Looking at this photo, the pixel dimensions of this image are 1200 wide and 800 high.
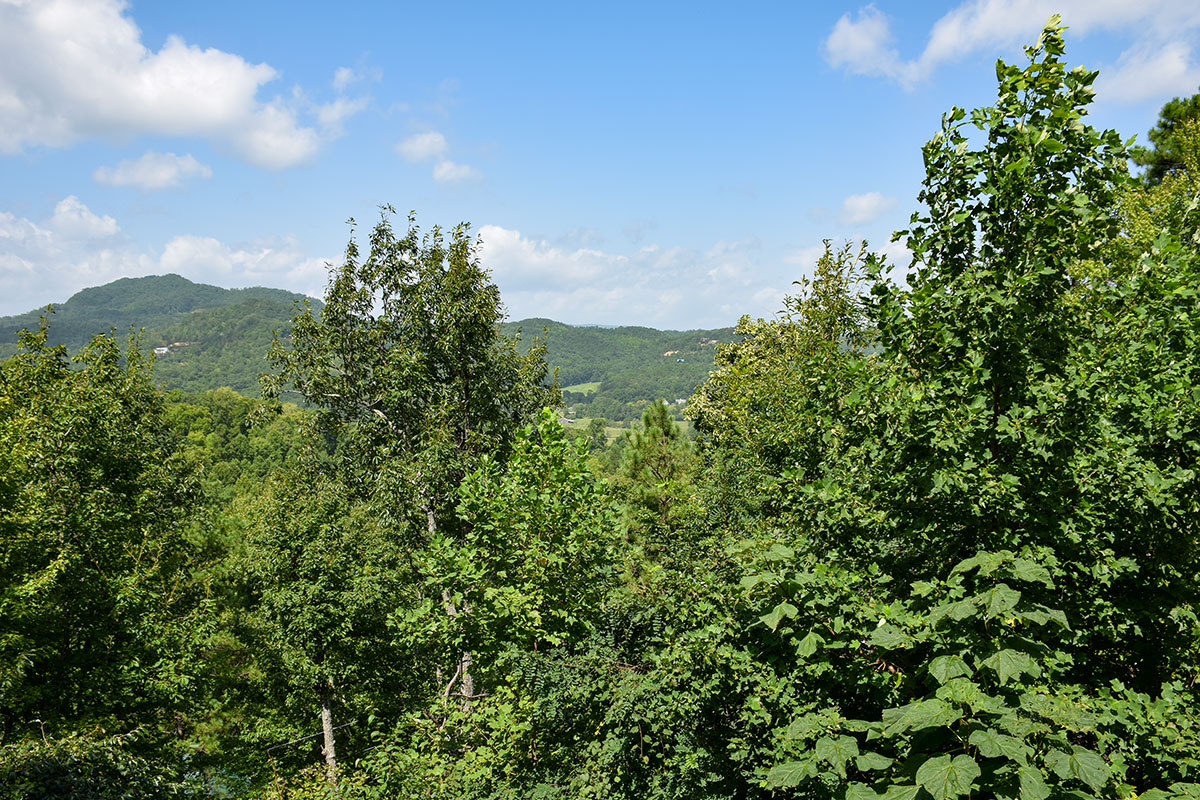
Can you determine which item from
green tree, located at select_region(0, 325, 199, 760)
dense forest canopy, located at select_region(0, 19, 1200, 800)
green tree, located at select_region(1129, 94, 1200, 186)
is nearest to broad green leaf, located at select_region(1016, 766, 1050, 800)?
dense forest canopy, located at select_region(0, 19, 1200, 800)

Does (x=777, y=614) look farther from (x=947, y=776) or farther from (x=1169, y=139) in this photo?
(x=1169, y=139)

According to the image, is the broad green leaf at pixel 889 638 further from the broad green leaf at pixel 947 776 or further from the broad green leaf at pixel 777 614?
the broad green leaf at pixel 947 776

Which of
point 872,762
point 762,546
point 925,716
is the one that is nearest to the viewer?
point 925,716

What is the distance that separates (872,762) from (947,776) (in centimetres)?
50

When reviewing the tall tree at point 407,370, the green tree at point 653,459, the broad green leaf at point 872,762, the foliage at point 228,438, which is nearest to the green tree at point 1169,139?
the green tree at point 653,459

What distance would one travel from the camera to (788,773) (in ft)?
10.6

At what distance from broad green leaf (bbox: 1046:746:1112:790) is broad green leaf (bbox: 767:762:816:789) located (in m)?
1.06

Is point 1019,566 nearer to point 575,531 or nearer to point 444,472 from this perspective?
point 575,531

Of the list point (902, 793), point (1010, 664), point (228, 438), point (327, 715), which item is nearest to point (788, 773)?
point (902, 793)

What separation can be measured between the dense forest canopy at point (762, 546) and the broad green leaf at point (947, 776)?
2cm

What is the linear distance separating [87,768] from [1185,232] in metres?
14.2

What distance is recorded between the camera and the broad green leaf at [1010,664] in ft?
8.98

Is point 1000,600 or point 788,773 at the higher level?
point 1000,600

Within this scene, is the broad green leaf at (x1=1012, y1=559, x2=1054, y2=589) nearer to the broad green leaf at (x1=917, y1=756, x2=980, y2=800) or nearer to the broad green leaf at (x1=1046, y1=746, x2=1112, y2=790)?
the broad green leaf at (x1=1046, y1=746, x2=1112, y2=790)
